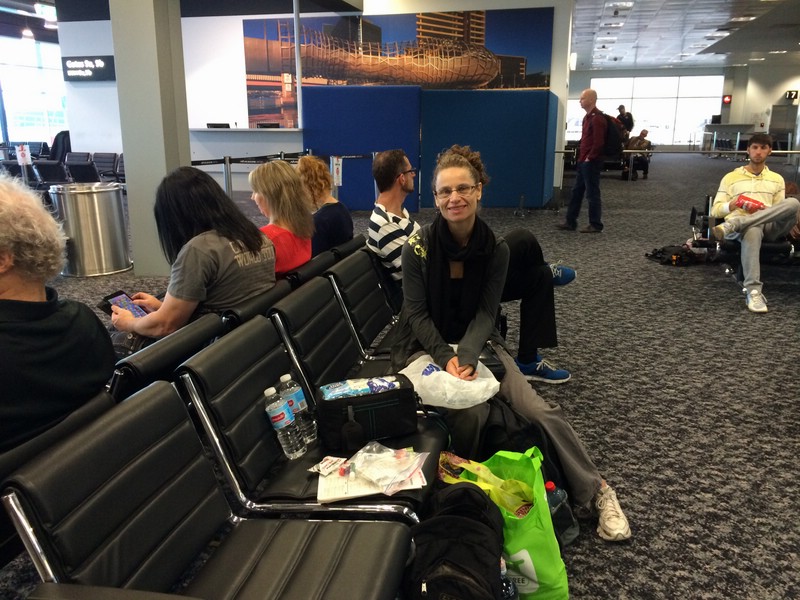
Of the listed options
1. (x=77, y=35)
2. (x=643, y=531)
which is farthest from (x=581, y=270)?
(x=77, y=35)

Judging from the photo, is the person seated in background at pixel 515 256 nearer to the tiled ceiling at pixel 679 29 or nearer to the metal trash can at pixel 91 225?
the metal trash can at pixel 91 225

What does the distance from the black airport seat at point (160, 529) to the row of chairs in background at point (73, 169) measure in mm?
7818

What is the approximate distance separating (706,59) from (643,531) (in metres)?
28.4

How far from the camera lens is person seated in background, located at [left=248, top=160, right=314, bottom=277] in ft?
9.09

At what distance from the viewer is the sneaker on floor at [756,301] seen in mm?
4566

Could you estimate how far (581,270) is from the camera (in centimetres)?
597

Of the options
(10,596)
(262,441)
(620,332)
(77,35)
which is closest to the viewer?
(262,441)

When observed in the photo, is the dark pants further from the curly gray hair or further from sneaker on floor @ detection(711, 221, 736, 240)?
sneaker on floor @ detection(711, 221, 736, 240)

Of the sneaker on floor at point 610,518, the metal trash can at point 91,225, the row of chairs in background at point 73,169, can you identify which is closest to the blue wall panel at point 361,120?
the row of chairs in background at point 73,169

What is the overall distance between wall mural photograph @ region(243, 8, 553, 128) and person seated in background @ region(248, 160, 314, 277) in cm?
731

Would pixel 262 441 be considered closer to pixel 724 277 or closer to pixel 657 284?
pixel 657 284

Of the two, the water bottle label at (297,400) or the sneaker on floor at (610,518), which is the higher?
the water bottle label at (297,400)

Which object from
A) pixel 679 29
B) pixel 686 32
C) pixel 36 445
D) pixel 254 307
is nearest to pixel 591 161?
pixel 254 307

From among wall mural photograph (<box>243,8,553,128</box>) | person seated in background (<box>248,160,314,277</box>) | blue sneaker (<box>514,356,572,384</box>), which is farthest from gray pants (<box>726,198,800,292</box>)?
Answer: wall mural photograph (<box>243,8,553,128</box>)
